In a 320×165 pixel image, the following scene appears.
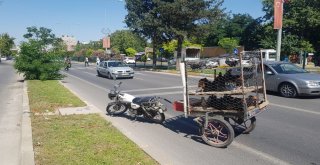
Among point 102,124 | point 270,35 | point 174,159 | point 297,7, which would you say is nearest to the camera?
point 174,159

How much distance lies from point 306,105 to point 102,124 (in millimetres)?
6984

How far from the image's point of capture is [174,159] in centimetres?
618

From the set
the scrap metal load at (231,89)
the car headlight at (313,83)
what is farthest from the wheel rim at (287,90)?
the scrap metal load at (231,89)

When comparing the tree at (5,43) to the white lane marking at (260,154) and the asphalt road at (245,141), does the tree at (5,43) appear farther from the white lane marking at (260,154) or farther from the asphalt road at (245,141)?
the white lane marking at (260,154)

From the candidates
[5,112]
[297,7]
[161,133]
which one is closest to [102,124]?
[161,133]

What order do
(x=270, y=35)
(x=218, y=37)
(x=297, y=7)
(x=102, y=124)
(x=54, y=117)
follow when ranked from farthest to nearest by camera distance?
(x=218, y=37), (x=270, y=35), (x=297, y=7), (x=54, y=117), (x=102, y=124)

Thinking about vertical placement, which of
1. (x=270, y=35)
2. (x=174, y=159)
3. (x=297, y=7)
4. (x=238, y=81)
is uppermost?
(x=297, y=7)

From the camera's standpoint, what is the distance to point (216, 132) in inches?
281

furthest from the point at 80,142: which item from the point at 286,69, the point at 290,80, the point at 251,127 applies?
the point at 286,69

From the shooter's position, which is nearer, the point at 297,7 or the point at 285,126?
the point at 285,126

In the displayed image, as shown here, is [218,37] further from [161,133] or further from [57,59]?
[161,133]

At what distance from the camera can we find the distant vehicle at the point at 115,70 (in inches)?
1020

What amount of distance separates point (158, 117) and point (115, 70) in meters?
16.9

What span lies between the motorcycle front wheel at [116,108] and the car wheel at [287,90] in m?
7.00
